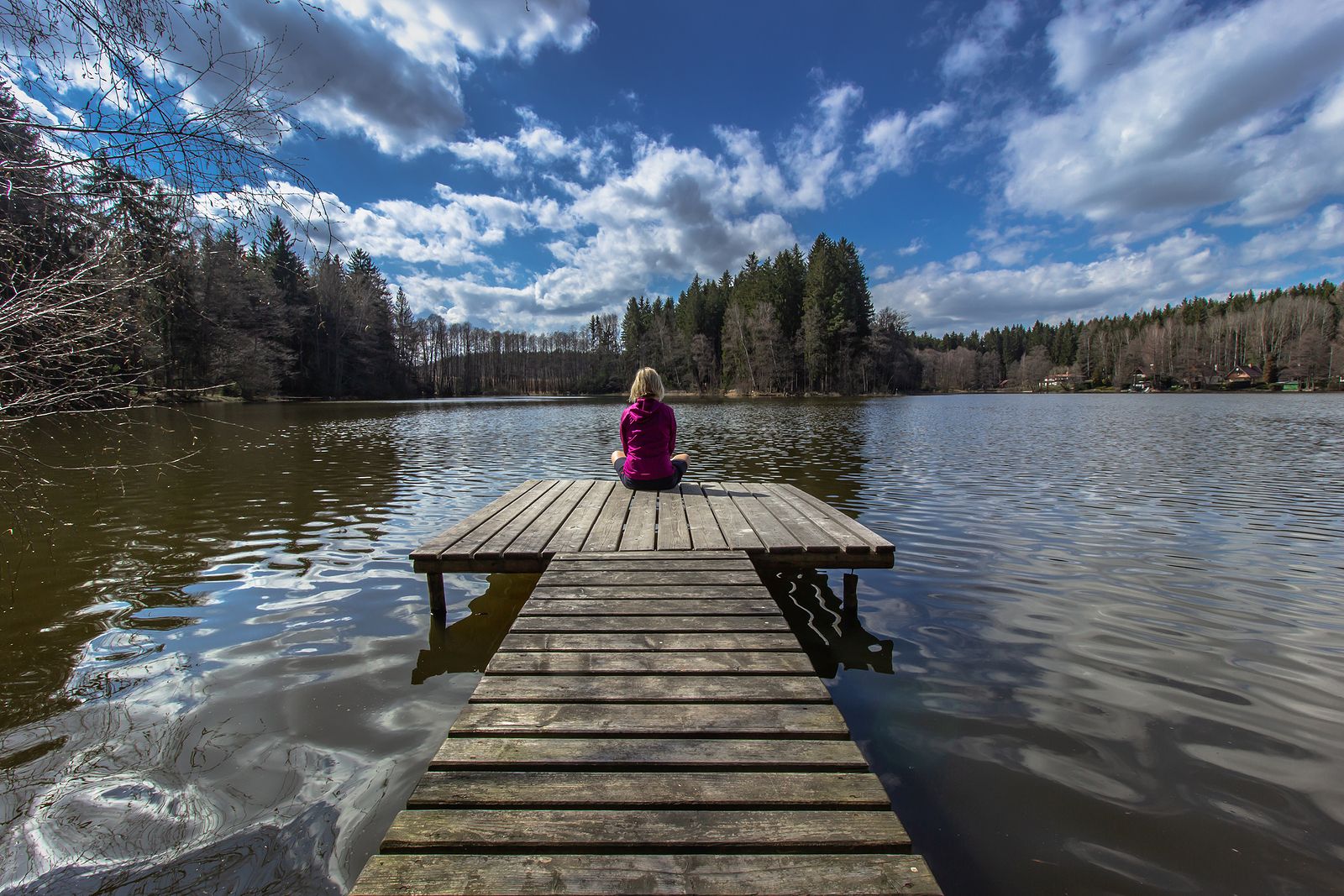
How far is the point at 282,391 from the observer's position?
160ft

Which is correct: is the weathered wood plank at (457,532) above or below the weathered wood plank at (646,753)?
above

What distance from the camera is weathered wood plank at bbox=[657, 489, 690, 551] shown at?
5047 millimetres

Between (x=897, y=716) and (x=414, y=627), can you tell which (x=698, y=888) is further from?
(x=414, y=627)

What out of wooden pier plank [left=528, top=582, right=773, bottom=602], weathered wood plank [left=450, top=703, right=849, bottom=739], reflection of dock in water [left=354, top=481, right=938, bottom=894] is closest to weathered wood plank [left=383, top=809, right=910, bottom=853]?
reflection of dock in water [left=354, top=481, right=938, bottom=894]

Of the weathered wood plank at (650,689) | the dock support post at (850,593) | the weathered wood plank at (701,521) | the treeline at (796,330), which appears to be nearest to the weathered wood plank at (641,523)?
the weathered wood plank at (701,521)

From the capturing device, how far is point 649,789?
6.35ft

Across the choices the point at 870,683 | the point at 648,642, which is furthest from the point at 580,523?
the point at 870,683

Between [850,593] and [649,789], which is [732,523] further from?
[649,789]

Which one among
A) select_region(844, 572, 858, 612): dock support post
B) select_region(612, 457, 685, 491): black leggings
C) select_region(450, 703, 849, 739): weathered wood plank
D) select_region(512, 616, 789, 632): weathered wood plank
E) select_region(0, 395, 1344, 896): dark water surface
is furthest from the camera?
select_region(612, 457, 685, 491): black leggings

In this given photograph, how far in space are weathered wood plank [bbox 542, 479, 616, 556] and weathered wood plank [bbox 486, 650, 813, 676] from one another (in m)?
1.73

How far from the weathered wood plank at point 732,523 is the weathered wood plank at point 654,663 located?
178 cm

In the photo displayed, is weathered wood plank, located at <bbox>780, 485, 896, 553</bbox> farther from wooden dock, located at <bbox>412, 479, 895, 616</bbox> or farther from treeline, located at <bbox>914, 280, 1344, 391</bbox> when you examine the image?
treeline, located at <bbox>914, 280, 1344, 391</bbox>

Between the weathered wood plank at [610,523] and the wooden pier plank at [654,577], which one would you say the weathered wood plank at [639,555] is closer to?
the weathered wood plank at [610,523]

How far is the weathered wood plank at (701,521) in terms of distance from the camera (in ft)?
16.4
